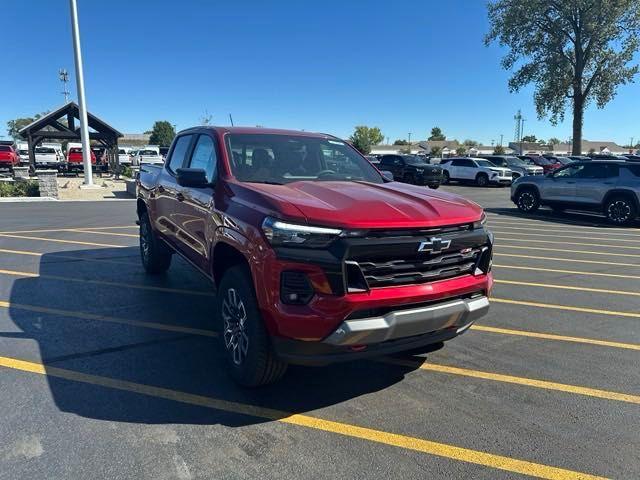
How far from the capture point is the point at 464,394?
352cm

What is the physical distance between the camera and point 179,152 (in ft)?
18.1

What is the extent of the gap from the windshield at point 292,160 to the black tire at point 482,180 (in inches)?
965

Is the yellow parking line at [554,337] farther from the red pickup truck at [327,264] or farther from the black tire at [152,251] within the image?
the black tire at [152,251]

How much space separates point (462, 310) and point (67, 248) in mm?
7363

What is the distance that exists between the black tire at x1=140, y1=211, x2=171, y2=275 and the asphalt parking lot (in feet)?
1.59

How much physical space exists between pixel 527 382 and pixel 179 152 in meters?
4.22

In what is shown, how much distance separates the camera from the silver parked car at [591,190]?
13.1m

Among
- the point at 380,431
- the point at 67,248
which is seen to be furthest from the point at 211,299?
the point at 67,248

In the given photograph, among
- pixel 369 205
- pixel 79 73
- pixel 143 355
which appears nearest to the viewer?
pixel 369 205

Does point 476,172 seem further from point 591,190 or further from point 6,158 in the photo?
point 6,158

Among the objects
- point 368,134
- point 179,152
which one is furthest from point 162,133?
point 179,152

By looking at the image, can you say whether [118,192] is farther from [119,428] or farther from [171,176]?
[119,428]

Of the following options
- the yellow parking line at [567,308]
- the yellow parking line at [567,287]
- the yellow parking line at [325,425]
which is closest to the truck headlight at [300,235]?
the yellow parking line at [325,425]

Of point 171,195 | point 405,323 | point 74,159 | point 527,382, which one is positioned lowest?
point 527,382
